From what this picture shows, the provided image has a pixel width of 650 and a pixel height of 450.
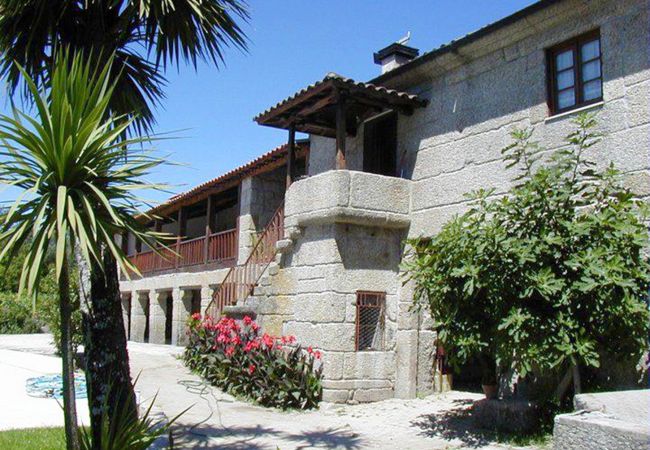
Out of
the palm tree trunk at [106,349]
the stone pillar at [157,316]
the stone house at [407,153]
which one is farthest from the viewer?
the stone pillar at [157,316]

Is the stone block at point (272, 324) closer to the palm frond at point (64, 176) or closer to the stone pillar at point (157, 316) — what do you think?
the palm frond at point (64, 176)

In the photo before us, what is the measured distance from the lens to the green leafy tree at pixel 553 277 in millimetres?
6105

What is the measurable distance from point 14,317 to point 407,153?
69.0 ft

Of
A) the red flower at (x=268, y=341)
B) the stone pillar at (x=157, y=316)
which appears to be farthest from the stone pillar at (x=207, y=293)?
the red flower at (x=268, y=341)

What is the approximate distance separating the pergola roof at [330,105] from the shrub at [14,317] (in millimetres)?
18182

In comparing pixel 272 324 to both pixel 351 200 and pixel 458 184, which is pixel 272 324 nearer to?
pixel 351 200

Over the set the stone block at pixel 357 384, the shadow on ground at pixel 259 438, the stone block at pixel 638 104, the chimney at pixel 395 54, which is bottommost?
the shadow on ground at pixel 259 438

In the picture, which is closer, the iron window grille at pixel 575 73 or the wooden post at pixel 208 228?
the iron window grille at pixel 575 73

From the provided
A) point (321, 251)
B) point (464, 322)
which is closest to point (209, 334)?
point (321, 251)

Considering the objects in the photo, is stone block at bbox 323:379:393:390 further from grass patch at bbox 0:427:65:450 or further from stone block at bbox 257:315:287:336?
grass patch at bbox 0:427:65:450

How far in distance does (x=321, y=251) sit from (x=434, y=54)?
3.24 meters

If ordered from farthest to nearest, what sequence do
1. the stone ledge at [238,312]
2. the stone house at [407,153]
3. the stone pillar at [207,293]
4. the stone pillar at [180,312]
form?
the stone pillar at [180,312] < the stone pillar at [207,293] < the stone ledge at [238,312] < the stone house at [407,153]

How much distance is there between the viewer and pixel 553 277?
6.23 metres

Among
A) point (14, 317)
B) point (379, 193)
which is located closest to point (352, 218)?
point (379, 193)
